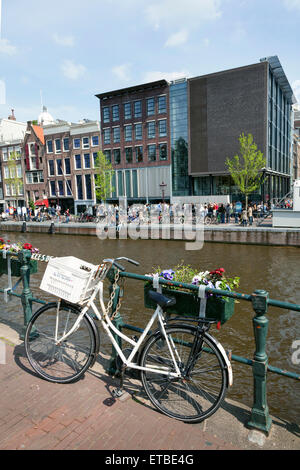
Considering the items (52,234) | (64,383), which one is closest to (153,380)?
(64,383)

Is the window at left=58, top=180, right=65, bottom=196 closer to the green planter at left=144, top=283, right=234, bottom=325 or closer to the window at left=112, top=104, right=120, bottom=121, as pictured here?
the window at left=112, top=104, right=120, bottom=121

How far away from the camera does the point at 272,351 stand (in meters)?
6.13

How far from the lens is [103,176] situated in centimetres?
3872

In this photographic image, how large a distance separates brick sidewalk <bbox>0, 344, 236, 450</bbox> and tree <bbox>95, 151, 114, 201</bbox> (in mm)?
36328

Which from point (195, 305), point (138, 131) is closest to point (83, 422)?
point (195, 305)

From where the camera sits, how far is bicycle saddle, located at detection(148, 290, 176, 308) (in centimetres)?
292

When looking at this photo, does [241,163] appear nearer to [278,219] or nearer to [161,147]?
[161,147]

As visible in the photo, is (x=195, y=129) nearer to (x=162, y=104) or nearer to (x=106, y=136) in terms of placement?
(x=162, y=104)

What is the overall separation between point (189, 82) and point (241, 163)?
10.8m

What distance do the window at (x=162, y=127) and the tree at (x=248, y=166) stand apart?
907cm

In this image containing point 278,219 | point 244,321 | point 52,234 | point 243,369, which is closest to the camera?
point 243,369

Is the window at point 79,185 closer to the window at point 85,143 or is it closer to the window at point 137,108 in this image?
the window at point 85,143

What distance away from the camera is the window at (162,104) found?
37219mm

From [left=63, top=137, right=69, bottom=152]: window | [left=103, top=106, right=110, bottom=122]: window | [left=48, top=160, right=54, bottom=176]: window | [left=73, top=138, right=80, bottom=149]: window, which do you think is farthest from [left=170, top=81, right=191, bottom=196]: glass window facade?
[left=48, top=160, right=54, bottom=176]: window
